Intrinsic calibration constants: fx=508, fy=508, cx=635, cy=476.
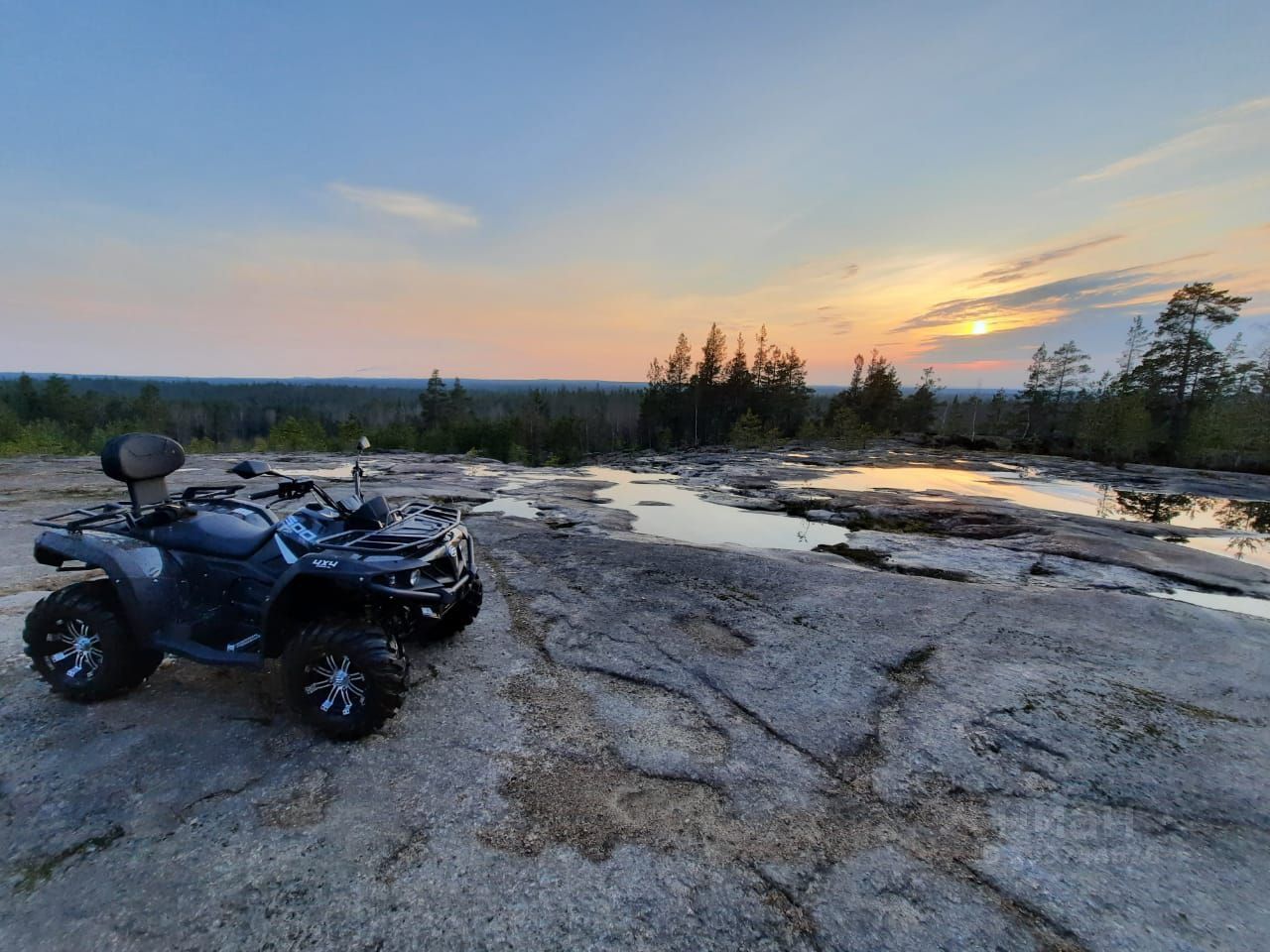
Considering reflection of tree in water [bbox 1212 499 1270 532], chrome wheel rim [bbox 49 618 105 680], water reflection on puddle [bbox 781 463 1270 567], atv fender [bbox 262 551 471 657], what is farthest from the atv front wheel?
reflection of tree in water [bbox 1212 499 1270 532]

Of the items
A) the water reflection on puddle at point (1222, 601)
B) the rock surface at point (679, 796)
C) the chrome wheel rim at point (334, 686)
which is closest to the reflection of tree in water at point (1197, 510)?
the water reflection on puddle at point (1222, 601)

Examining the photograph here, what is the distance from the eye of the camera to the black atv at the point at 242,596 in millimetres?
3347

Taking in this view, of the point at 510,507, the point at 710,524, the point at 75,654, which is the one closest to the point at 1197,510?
the point at 710,524

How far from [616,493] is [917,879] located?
13.9 metres

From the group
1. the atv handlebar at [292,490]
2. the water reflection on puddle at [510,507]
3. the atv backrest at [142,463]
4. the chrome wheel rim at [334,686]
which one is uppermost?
the atv backrest at [142,463]

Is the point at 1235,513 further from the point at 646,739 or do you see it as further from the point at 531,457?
the point at 531,457

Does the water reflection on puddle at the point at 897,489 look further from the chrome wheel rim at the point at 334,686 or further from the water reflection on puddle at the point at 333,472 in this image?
the chrome wheel rim at the point at 334,686

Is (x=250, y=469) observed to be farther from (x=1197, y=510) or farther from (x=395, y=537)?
(x=1197, y=510)

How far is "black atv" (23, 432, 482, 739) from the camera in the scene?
3347 mm

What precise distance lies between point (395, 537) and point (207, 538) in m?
1.38

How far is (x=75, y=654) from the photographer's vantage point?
370cm

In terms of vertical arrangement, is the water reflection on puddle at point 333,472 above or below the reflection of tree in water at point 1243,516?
below

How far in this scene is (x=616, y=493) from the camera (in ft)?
53.4

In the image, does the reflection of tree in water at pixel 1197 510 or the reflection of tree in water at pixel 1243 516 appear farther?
the reflection of tree in water at pixel 1243 516
